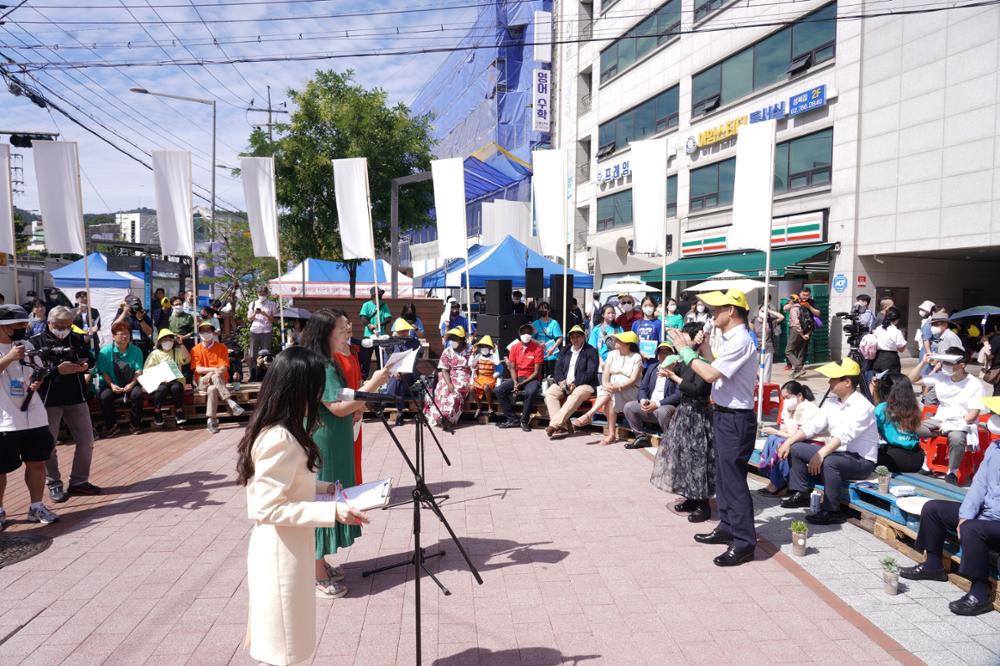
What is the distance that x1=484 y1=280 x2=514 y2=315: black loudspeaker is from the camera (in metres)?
12.4

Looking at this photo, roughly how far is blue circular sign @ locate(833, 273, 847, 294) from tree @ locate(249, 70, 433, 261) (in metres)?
13.1

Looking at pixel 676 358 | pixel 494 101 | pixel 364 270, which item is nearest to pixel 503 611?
pixel 676 358

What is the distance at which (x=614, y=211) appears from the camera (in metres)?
28.8

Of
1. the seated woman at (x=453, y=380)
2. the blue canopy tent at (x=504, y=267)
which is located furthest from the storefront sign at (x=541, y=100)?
the seated woman at (x=453, y=380)

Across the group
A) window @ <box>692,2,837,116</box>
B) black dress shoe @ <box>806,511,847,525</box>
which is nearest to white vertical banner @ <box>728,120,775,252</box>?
black dress shoe @ <box>806,511,847,525</box>

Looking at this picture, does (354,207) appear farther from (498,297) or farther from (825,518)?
(825,518)

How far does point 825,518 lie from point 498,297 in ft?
25.6

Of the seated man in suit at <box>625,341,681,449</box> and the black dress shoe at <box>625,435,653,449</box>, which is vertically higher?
the seated man in suit at <box>625,341,681,449</box>

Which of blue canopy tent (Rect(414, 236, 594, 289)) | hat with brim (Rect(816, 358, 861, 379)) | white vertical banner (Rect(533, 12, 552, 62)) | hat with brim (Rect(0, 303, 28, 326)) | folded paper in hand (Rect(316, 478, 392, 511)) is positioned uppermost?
white vertical banner (Rect(533, 12, 552, 62))

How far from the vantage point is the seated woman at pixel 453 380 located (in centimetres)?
972

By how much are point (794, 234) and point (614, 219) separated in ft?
35.2

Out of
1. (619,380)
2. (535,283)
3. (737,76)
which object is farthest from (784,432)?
(737,76)

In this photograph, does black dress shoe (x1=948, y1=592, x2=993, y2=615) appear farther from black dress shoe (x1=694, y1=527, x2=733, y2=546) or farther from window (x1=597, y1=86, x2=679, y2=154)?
window (x1=597, y1=86, x2=679, y2=154)

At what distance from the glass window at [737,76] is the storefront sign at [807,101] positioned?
225 centimetres
